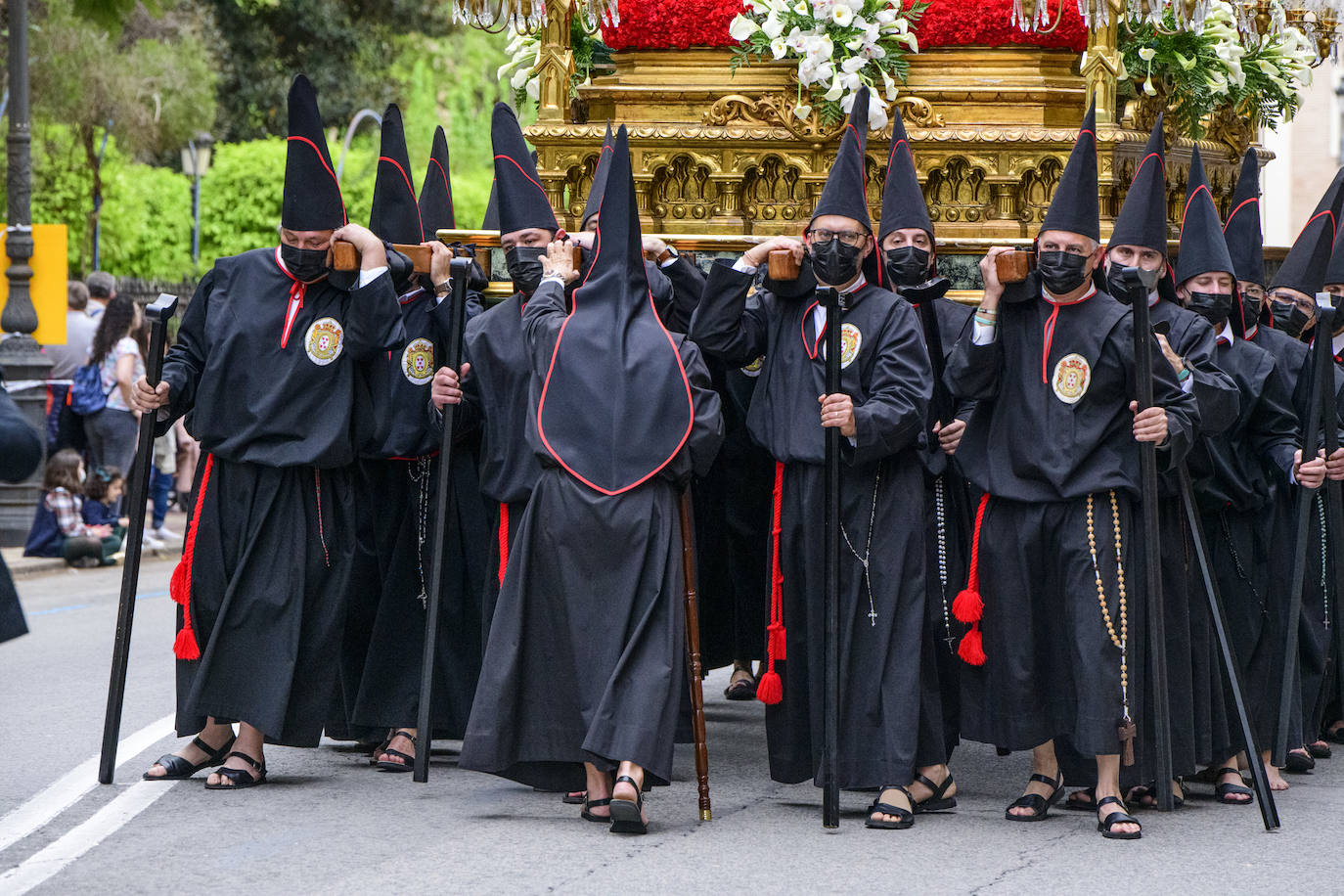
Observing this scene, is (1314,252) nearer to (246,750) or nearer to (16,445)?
(246,750)

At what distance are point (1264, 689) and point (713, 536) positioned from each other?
2535 mm

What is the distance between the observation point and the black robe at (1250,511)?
26.1 feet

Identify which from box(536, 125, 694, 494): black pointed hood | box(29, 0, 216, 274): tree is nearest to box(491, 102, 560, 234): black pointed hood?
box(536, 125, 694, 494): black pointed hood

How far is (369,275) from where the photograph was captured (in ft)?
25.2

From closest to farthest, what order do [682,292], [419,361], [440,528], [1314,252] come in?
1. [440,528]
2. [682,292]
3. [419,361]
4. [1314,252]

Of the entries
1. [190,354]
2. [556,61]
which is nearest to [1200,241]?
[556,61]

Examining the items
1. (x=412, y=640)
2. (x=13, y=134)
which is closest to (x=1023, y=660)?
(x=412, y=640)

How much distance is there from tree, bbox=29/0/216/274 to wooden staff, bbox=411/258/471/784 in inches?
771

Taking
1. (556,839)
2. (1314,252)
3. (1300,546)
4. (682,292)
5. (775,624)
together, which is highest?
(1314,252)

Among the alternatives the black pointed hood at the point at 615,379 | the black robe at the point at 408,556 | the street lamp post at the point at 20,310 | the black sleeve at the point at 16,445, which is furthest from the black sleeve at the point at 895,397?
the street lamp post at the point at 20,310

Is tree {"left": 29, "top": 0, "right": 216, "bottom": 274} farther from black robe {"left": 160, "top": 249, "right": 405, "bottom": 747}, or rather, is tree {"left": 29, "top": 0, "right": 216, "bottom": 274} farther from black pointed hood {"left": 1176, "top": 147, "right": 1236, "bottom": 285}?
black pointed hood {"left": 1176, "top": 147, "right": 1236, "bottom": 285}

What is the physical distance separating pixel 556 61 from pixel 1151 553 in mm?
4501

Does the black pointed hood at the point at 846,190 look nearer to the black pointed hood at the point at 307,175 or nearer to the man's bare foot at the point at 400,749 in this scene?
the black pointed hood at the point at 307,175

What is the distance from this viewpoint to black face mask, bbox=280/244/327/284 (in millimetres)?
7770
